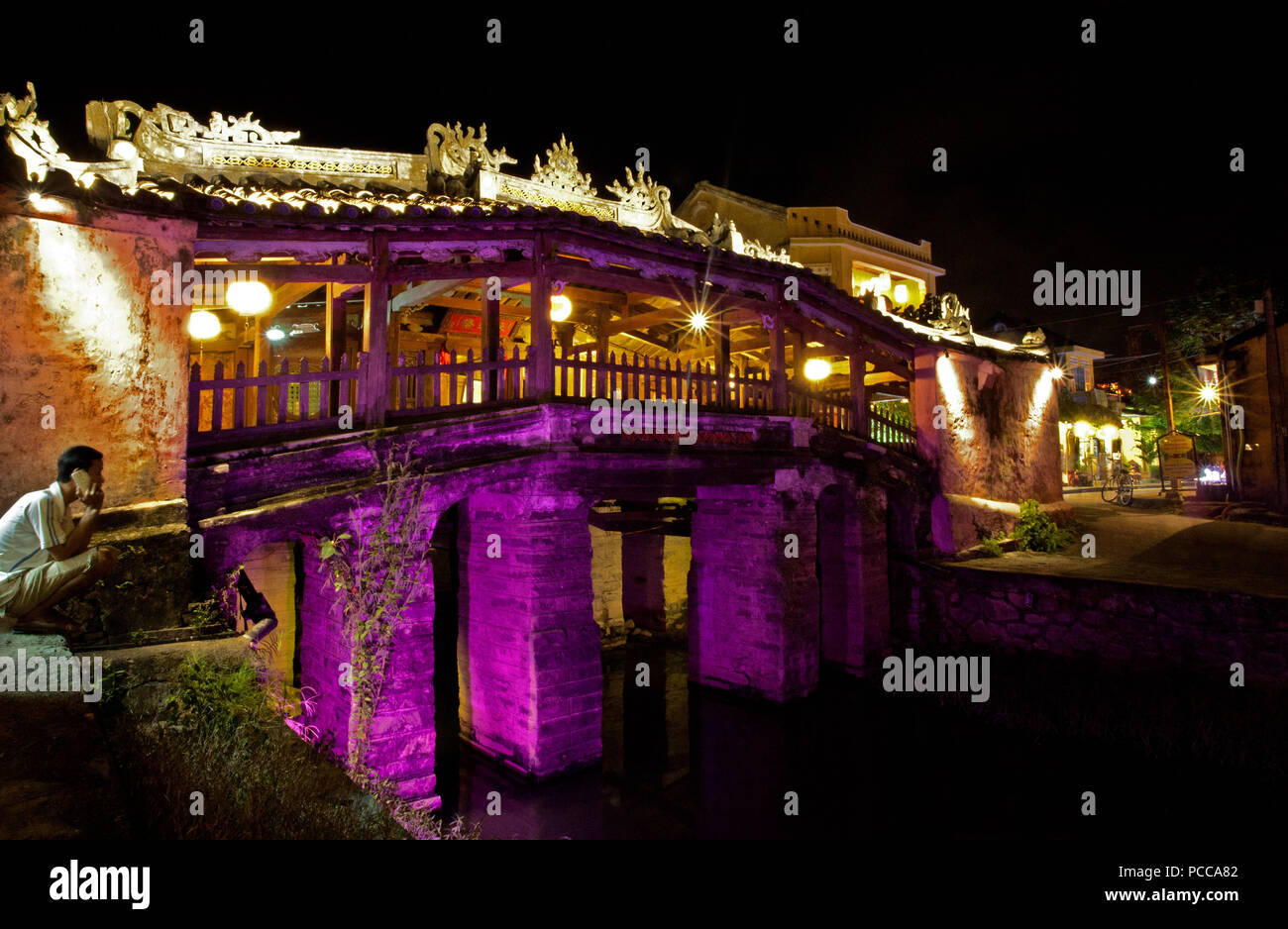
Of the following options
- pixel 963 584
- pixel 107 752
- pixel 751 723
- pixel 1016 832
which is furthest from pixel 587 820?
pixel 963 584

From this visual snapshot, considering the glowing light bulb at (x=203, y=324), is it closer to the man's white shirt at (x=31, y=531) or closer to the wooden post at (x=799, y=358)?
the man's white shirt at (x=31, y=531)

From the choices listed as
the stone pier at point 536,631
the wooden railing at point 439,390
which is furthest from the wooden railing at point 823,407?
the stone pier at point 536,631

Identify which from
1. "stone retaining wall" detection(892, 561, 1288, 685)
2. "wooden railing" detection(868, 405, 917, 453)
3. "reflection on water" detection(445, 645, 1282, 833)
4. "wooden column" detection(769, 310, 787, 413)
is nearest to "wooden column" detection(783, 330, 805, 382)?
"wooden column" detection(769, 310, 787, 413)

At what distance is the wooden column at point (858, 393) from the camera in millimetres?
13719

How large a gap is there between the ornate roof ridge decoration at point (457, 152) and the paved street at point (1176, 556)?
40.2ft

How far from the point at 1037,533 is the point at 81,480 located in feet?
59.3

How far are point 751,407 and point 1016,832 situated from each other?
22.4 ft

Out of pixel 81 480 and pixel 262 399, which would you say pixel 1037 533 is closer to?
pixel 262 399

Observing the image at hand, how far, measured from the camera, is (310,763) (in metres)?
4.83

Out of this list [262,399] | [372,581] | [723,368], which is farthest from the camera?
[723,368]

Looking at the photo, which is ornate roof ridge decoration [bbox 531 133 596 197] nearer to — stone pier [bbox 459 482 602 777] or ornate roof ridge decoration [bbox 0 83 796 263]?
ornate roof ridge decoration [bbox 0 83 796 263]

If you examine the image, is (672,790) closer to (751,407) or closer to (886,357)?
(751,407)

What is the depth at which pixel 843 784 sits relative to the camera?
9.30 metres

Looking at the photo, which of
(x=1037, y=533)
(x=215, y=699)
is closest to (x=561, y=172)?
(x=215, y=699)
